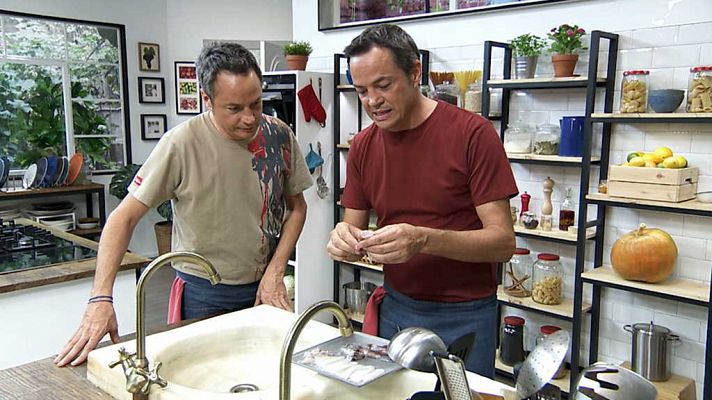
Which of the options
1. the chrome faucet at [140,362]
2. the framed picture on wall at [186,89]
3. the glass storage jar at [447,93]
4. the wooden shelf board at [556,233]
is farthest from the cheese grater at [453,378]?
the framed picture on wall at [186,89]

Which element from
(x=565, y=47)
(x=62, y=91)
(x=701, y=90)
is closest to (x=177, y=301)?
(x=565, y=47)

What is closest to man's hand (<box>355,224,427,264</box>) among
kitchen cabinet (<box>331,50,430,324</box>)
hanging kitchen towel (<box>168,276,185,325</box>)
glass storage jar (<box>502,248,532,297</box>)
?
hanging kitchen towel (<box>168,276,185,325</box>)

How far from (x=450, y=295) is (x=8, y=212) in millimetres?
5280

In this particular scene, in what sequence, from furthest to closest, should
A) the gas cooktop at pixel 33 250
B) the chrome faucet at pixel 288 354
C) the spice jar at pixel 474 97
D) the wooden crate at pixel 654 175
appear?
the spice jar at pixel 474 97, the wooden crate at pixel 654 175, the gas cooktop at pixel 33 250, the chrome faucet at pixel 288 354

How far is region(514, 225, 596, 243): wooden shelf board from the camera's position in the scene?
3188mm

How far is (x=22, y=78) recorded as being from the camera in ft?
19.2

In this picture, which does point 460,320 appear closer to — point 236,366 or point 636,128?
point 236,366

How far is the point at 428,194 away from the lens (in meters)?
1.67

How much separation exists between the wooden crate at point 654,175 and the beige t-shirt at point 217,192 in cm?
179

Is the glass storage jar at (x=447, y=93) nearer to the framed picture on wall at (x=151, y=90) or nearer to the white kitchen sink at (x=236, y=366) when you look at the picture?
the white kitchen sink at (x=236, y=366)

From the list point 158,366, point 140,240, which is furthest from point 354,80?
point 140,240

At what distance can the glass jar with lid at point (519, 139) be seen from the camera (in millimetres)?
3363

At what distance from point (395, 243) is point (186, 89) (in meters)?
5.90

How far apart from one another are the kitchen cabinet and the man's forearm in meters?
2.58
